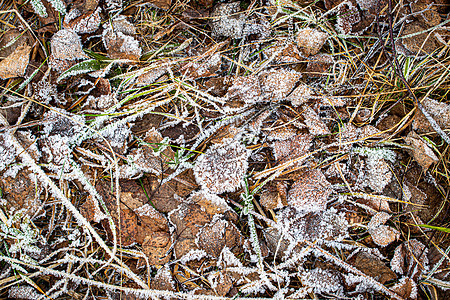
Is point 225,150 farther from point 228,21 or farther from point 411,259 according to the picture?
point 411,259

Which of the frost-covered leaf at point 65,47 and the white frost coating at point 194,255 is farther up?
the frost-covered leaf at point 65,47

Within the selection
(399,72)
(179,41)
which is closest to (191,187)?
(179,41)

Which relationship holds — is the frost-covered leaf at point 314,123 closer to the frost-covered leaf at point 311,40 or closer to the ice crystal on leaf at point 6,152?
the frost-covered leaf at point 311,40

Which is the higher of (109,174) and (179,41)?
(179,41)

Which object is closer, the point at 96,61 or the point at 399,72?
the point at 399,72

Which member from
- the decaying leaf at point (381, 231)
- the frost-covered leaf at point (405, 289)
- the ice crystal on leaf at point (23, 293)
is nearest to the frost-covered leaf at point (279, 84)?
the decaying leaf at point (381, 231)

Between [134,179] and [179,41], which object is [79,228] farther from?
[179,41]

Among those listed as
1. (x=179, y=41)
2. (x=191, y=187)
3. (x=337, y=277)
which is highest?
(x=179, y=41)
